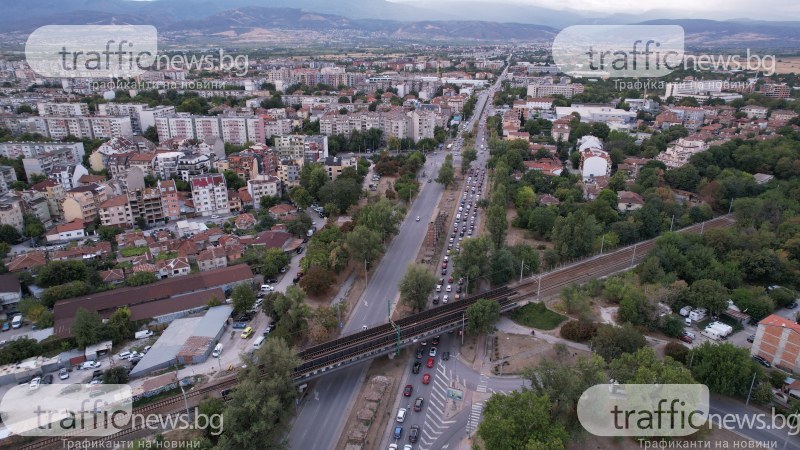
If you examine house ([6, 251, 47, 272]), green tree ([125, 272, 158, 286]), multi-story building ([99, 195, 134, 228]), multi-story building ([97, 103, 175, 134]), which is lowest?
green tree ([125, 272, 158, 286])

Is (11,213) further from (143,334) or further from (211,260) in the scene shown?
(143,334)

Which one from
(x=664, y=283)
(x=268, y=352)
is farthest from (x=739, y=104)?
(x=268, y=352)

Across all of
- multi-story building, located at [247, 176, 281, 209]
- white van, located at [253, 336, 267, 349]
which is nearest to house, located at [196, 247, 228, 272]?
white van, located at [253, 336, 267, 349]

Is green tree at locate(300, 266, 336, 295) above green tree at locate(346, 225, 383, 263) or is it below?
below

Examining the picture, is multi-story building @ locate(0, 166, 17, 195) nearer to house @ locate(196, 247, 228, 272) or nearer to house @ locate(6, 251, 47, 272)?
house @ locate(6, 251, 47, 272)

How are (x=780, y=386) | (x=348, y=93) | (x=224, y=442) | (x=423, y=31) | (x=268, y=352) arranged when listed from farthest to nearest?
(x=423, y=31) → (x=348, y=93) → (x=780, y=386) → (x=268, y=352) → (x=224, y=442)

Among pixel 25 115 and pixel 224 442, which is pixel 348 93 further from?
pixel 224 442

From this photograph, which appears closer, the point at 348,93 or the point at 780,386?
the point at 780,386
